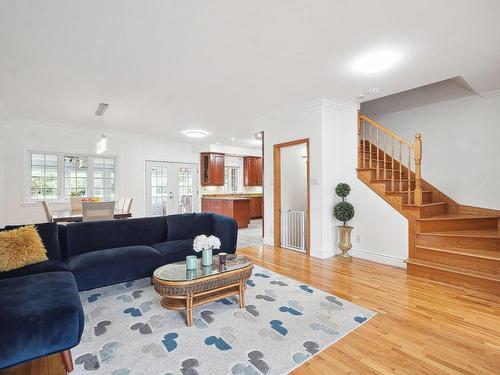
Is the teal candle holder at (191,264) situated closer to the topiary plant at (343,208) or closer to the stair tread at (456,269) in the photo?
the topiary plant at (343,208)

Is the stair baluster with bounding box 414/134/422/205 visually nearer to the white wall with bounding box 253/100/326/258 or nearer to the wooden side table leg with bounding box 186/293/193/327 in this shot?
the white wall with bounding box 253/100/326/258

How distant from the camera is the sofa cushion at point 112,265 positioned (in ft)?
8.91

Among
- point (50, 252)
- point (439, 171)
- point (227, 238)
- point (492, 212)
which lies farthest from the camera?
point (439, 171)

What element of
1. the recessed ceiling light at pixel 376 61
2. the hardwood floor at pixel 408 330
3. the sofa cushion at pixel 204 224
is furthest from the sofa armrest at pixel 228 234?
the recessed ceiling light at pixel 376 61

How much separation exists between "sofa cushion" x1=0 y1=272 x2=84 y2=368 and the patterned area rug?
1.03 ft

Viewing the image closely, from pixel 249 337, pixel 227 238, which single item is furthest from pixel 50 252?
pixel 249 337

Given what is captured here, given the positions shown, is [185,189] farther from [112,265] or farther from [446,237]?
[446,237]

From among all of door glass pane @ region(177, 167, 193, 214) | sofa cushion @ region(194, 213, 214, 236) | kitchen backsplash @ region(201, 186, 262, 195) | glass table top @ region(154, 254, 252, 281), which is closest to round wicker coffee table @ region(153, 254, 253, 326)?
glass table top @ region(154, 254, 252, 281)

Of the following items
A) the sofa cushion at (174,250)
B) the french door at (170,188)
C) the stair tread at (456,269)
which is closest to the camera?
the stair tread at (456,269)

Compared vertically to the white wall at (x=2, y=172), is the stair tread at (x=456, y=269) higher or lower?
lower

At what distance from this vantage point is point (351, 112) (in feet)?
15.2

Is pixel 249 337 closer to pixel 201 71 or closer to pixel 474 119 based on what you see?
pixel 201 71

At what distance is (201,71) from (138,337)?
2954 millimetres

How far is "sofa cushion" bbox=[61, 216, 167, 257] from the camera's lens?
3.17 m
